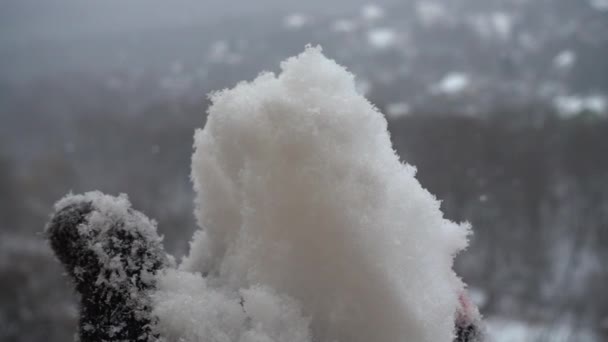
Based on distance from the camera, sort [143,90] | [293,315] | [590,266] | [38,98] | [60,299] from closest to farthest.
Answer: [293,315]
[590,266]
[60,299]
[143,90]
[38,98]

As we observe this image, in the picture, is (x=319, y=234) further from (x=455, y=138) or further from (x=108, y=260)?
(x=455, y=138)

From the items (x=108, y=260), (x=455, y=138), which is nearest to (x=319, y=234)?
(x=108, y=260)

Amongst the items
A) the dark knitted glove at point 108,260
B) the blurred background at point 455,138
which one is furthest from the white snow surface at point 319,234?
the blurred background at point 455,138

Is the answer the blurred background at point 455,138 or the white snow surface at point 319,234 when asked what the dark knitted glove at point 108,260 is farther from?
the blurred background at point 455,138

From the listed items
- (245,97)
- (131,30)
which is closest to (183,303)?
(245,97)

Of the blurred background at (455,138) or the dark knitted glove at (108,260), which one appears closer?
the dark knitted glove at (108,260)

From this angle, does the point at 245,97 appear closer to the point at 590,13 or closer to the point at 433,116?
the point at 433,116
